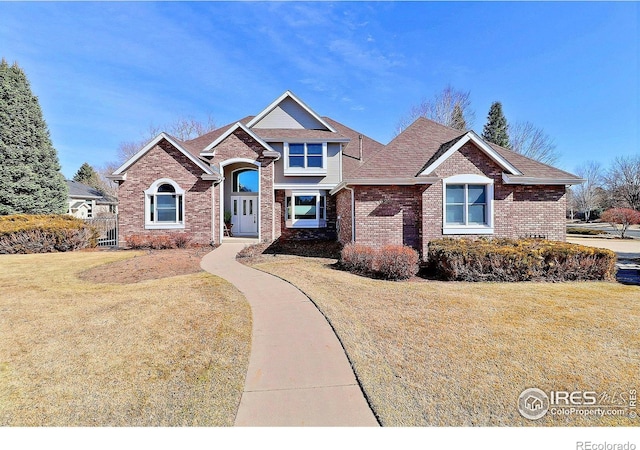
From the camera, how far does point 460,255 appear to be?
874cm

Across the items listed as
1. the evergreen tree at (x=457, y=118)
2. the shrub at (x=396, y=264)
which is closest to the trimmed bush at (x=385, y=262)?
the shrub at (x=396, y=264)

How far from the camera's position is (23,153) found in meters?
22.6

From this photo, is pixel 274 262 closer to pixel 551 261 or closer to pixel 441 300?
pixel 441 300

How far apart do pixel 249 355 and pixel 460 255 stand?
7157mm

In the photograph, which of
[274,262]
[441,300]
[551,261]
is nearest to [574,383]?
[441,300]

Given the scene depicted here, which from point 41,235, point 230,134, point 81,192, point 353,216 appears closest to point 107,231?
point 41,235

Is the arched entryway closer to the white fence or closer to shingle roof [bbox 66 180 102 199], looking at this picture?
the white fence

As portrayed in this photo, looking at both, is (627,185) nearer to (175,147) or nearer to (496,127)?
(496,127)

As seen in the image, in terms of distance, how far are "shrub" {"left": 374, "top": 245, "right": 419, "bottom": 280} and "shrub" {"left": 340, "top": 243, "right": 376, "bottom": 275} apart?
11.2 inches

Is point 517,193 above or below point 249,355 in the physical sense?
above

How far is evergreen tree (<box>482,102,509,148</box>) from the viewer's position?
35.2 m

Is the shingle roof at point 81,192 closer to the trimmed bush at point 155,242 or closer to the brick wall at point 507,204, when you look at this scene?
the trimmed bush at point 155,242

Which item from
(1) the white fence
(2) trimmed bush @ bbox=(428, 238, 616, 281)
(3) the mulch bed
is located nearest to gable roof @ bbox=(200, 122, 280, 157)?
(3) the mulch bed

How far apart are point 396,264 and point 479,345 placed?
4484 millimetres
